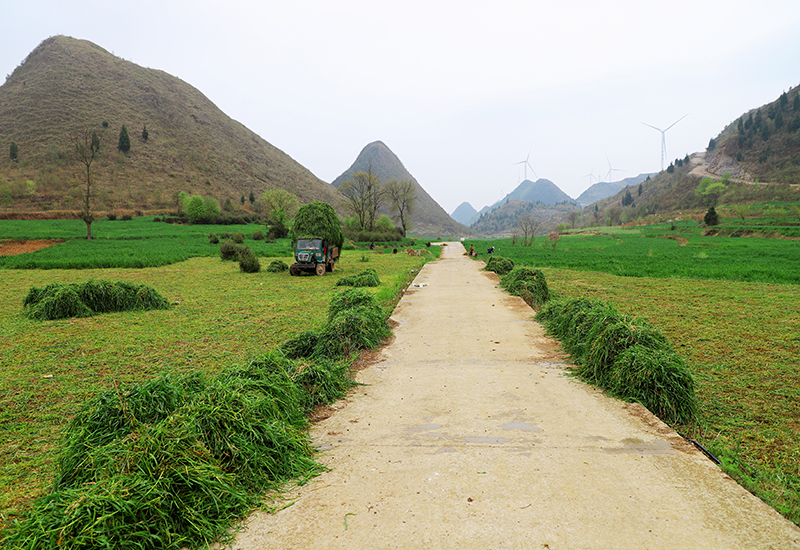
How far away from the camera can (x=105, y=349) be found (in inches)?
303

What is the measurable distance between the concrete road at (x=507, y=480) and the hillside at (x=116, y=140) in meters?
96.9


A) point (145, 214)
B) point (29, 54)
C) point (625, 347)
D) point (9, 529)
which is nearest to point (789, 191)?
point (625, 347)

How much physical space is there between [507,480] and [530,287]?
10.2 meters

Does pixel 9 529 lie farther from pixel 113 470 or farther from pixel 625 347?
pixel 625 347

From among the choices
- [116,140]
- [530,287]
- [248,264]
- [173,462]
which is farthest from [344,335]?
[116,140]

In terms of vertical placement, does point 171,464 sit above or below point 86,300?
below

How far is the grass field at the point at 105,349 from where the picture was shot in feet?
13.6

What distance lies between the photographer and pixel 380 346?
757cm

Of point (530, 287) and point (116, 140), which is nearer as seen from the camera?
point (530, 287)

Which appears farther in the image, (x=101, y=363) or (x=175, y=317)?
(x=175, y=317)

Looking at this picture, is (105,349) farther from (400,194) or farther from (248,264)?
(400,194)

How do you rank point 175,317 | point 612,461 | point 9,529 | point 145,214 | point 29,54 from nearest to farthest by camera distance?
point 9,529, point 612,461, point 175,317, point 145,214, point 29,54

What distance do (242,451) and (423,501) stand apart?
1.68 metres

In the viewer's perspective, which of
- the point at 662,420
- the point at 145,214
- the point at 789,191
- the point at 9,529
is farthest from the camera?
the point at 789,191
